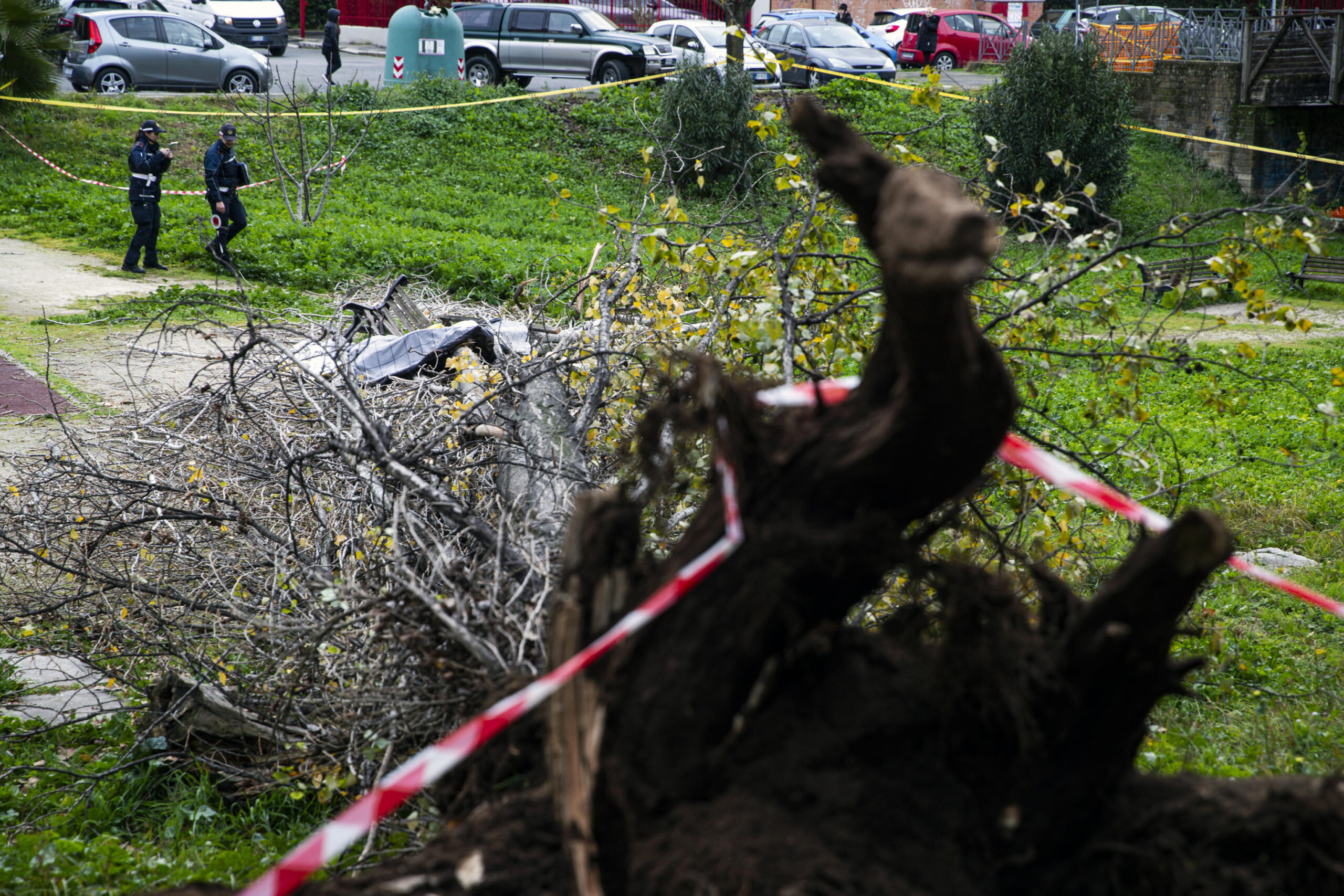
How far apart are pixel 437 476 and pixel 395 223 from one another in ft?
35.9

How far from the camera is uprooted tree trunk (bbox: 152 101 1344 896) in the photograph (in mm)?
1725

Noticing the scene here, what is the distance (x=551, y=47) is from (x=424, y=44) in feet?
9.59

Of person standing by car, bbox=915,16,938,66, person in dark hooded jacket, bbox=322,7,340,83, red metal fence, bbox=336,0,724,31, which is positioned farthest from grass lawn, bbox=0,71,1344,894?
red metal fence, bbox=336,0,724,31

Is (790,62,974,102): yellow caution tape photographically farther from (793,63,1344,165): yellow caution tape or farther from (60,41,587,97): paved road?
(60,41,587,97): paved road

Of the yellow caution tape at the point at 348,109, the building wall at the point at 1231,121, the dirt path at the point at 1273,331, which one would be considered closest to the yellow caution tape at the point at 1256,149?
the building wall at the point at 1231,121

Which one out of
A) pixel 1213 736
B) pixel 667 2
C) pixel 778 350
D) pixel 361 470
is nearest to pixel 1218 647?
pixel 1213 736

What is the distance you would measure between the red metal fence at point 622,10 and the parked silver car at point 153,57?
35.4ft

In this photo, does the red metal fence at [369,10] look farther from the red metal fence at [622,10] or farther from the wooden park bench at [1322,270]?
the wooden park bench at [1322,270]

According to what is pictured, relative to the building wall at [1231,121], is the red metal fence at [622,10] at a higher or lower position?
higher

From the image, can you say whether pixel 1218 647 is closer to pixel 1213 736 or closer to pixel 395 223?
pixel 1213 736

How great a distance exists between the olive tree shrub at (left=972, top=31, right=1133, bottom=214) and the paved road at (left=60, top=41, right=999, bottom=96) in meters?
2.46

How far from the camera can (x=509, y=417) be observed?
4816mm

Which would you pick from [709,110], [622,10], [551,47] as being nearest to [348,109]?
[551,47]

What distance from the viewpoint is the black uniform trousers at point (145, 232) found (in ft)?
37.8
